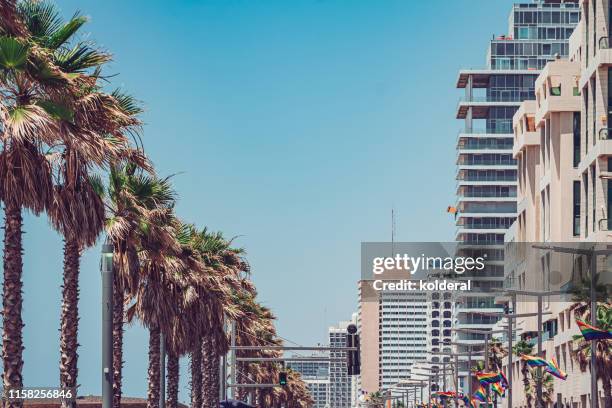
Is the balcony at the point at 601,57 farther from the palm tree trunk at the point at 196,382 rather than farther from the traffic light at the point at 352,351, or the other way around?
the palm tree trunk at the point at 196,382

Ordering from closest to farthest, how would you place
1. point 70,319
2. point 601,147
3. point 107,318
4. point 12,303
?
point 107,318 < point 12,303 < point 70,319 < point 601,147

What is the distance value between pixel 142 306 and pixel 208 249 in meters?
17.3

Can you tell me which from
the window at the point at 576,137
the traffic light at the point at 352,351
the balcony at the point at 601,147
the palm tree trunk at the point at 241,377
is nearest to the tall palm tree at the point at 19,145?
the traffic light at the point at 352,351

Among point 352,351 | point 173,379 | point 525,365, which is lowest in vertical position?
point 173,379

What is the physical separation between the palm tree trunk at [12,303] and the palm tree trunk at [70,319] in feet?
14.4

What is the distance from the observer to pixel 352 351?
67.8 metres

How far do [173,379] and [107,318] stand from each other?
108 feet

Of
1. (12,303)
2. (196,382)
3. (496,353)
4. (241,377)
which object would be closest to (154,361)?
(196,382)

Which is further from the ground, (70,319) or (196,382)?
(70,319)

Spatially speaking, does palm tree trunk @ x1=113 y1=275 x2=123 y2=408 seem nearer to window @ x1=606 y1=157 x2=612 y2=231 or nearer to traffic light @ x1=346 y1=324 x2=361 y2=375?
traffic light @ x1=346 y1=324 x2=361 y2=375

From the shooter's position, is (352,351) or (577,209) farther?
(577,209)

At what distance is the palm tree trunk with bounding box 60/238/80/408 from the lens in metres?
34.7

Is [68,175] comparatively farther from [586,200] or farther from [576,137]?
[576,137]

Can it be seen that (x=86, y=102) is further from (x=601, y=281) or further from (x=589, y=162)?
(x=589, y=162)
